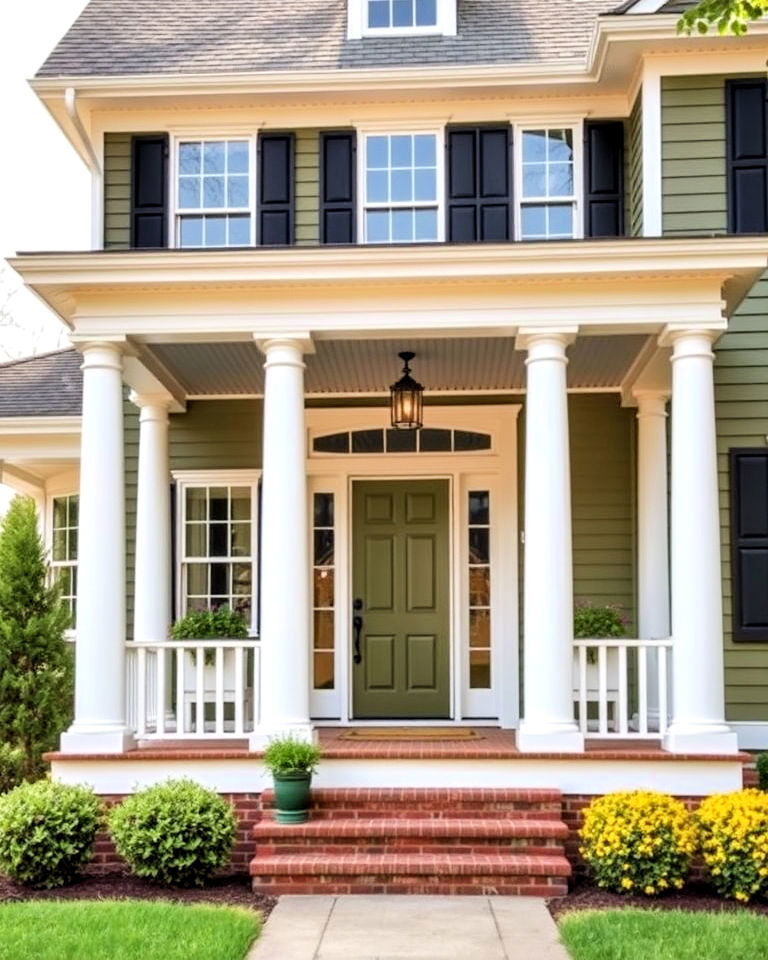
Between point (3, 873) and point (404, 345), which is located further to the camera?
point (404, 345)

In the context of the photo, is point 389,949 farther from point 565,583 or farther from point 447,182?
point 447,182

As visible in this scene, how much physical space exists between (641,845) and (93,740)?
3.80 meters

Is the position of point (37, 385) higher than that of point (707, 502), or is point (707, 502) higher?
point (37, 385)

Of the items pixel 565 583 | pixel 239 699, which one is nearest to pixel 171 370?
pixel 239 699

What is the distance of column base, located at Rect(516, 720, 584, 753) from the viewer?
8.09m

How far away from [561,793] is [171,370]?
482cm

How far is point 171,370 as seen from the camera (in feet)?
33.2

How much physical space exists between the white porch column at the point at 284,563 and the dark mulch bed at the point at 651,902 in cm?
209

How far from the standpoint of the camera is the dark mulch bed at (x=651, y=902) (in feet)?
23.5

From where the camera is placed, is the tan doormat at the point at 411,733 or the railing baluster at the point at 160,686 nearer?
the railing baluster at the point at 160,686

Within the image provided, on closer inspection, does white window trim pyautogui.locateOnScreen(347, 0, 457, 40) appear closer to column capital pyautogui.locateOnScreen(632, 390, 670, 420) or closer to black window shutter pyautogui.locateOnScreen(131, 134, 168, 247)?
black window shutter pyautogui.locateOnScreen(131, 134, 168, 247)

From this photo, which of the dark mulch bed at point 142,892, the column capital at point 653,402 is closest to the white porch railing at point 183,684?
the dark mulch bed at point 142,892

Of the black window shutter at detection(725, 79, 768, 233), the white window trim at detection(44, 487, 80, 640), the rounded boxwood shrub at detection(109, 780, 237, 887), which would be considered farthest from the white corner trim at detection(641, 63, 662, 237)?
the white window trim at detection(44, 487, 80, 640)

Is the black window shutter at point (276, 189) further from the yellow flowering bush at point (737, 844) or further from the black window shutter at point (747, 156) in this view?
the yellow flowering bush at point (737, 844)
